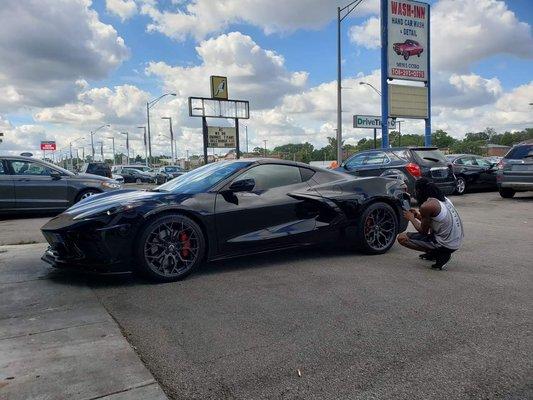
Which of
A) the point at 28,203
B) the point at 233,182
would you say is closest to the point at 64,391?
the point at 233,182

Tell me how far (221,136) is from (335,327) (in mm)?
23733

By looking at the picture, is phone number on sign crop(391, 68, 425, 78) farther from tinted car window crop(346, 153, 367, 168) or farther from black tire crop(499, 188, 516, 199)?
tinted car window crop(346, 153, 367, 168)

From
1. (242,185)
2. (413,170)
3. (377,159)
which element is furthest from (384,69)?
(242,185)

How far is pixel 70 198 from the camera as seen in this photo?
10992mm

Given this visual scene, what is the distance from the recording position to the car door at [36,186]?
10547 millimetres

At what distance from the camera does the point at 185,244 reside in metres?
4.79

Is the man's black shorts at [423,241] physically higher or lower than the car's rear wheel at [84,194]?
lower

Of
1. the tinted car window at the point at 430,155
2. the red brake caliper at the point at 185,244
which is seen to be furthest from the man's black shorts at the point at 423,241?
the tinted car window at the point at 430,155

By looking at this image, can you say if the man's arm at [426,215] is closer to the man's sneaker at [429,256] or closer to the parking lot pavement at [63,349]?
the man's sneaker at [429,256]

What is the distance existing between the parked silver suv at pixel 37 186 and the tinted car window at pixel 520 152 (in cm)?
1106

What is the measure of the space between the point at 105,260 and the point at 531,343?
360 centimetres

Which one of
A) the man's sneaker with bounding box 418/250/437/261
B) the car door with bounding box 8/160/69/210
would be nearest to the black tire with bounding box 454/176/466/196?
the man's sneaker with bounding box 418/250/437/261

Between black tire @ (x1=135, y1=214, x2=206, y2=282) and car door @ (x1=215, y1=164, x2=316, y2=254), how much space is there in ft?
0.97

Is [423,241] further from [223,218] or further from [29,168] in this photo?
[29,168]
